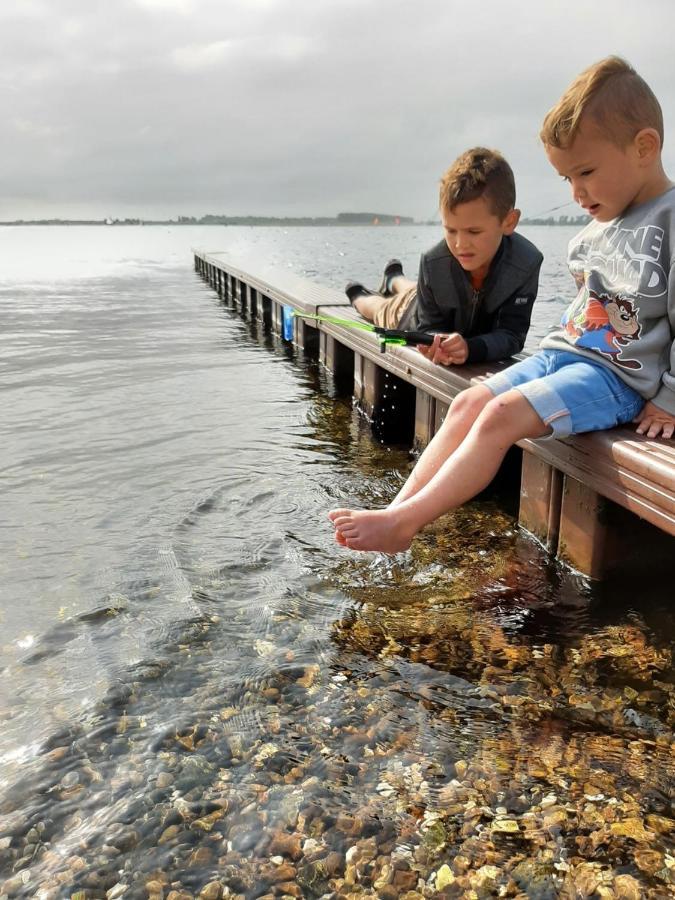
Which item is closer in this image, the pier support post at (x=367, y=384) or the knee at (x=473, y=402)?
the knee at (x=473, y=402)

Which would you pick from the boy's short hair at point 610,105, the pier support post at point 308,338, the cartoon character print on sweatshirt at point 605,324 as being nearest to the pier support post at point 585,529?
the cartoon character print on sweatshirt at point 605,324

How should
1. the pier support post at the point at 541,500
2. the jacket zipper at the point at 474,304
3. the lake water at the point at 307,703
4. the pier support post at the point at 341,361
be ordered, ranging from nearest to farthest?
the lake water at the point at 307,703
the pier support post at the point at 541,500
the jacket zipper at the point at 474,304
the pier support post at the point at 341,361

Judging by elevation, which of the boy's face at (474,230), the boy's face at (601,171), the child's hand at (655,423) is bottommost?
the child's hand at (655,423)

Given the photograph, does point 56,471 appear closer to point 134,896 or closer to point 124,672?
point 124,672

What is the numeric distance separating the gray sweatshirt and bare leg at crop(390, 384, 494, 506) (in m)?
0.45

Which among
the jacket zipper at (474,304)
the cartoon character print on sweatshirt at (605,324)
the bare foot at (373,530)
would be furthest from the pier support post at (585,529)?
the jacket zipper at (474,304)

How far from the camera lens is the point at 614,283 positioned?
3016 mm

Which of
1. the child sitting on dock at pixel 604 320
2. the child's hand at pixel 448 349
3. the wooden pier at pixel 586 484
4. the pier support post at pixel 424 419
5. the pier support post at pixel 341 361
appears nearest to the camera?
the wooden pier at pixel 586 484

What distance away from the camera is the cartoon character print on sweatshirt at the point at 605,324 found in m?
2.96

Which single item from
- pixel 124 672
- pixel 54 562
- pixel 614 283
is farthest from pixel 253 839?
pixel 614 283

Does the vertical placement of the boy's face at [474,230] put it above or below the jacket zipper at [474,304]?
above

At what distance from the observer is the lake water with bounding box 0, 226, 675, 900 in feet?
6.07

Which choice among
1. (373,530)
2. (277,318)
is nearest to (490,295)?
(373,530)

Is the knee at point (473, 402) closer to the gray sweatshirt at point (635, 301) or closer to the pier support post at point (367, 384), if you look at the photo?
the gray sweatshirt at point (635, 301)
